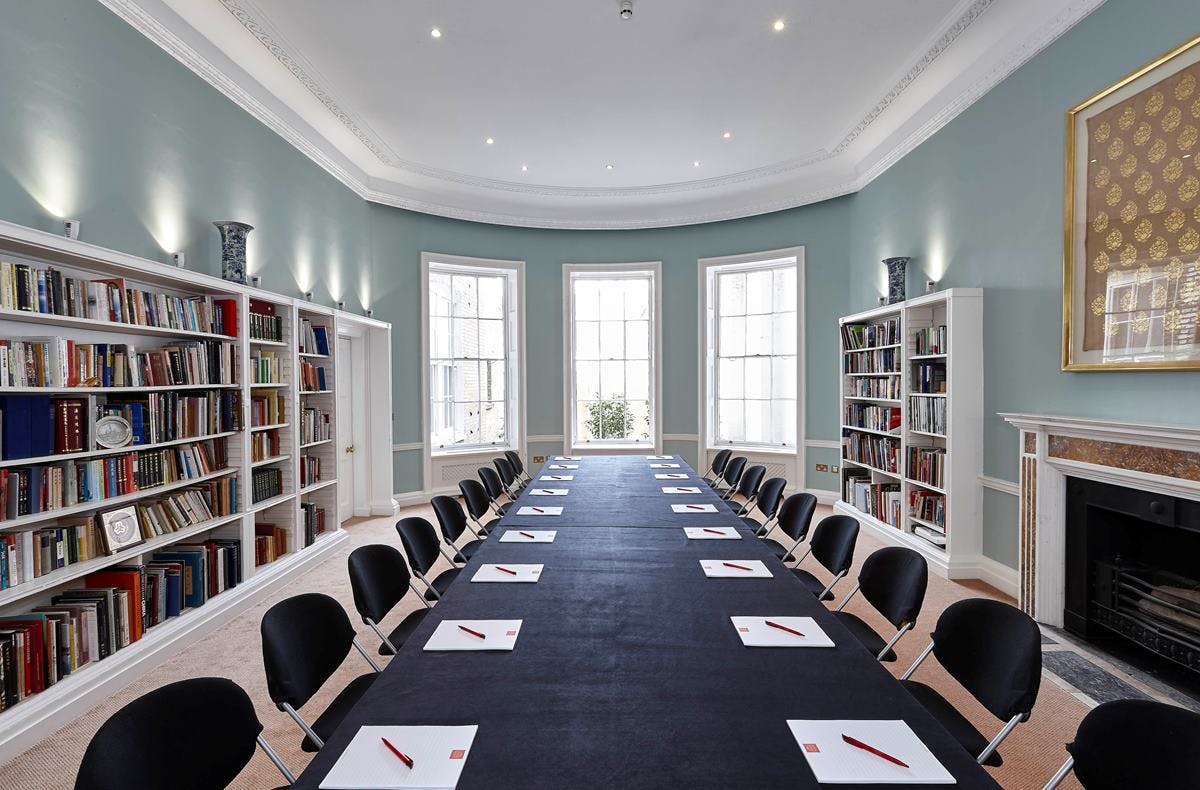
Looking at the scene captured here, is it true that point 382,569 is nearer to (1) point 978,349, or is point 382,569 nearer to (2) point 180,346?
(2) point 180,346

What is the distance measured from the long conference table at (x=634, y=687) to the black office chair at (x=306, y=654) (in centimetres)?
39

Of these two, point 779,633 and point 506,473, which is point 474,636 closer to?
point 779,633

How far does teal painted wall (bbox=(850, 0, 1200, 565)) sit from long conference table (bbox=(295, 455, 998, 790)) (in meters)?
2.74

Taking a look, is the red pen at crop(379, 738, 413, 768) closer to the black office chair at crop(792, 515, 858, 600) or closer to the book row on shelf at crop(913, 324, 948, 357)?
the black office chair at crop(792, 515, 858, 600)

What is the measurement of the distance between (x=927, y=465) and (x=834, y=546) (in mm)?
2288

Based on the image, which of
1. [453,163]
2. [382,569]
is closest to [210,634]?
[382,569]

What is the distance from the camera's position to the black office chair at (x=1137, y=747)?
4.33 ft

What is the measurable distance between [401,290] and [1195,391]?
7.10 metres

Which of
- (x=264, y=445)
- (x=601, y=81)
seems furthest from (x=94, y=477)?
(x=601, y=81)

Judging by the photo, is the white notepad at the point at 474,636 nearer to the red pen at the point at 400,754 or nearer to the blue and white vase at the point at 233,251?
the red pen at the point at 400,754

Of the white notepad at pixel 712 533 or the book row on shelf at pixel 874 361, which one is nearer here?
the white notepad at pixel 712 533

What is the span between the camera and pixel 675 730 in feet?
4.50

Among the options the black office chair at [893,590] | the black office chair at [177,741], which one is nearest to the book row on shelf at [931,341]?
the black office chair at [893,590]

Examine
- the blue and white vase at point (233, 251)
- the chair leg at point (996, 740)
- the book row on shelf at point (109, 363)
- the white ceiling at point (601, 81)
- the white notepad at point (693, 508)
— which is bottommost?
the chair leg at point (996, 740)
